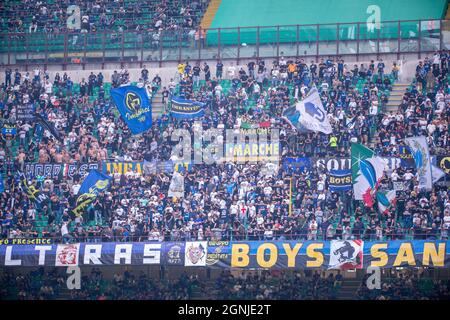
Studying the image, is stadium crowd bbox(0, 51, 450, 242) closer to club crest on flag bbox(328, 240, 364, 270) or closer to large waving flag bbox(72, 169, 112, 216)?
large waving flag bbox(72, 169, 112, 216)

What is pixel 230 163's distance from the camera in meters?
45.2

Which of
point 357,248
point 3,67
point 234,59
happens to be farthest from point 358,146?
point 3,67

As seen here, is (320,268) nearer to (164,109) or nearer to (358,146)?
(358,146)

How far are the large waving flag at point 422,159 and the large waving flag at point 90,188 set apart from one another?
39.6 ft

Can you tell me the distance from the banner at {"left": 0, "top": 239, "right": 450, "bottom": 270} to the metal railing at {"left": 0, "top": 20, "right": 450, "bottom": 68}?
1141cm

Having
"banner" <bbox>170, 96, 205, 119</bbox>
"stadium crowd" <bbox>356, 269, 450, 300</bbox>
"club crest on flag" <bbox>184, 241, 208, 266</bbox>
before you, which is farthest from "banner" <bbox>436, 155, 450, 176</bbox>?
"banner" <bbox>170, 96, 205, 119</bbox>

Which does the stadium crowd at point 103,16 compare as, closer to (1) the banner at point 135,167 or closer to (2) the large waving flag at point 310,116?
(1) the banner at point 135,167

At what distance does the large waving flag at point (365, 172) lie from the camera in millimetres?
42438

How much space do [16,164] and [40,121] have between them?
8.82 feet

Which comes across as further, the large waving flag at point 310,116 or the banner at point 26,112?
the banner at point 26,112

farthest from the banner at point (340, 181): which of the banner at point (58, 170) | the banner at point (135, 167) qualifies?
the banner at point (58, 170)

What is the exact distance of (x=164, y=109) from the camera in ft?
161

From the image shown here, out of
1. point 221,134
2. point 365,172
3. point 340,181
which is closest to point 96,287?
point 221,134

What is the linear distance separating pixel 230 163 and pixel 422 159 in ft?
25.5
